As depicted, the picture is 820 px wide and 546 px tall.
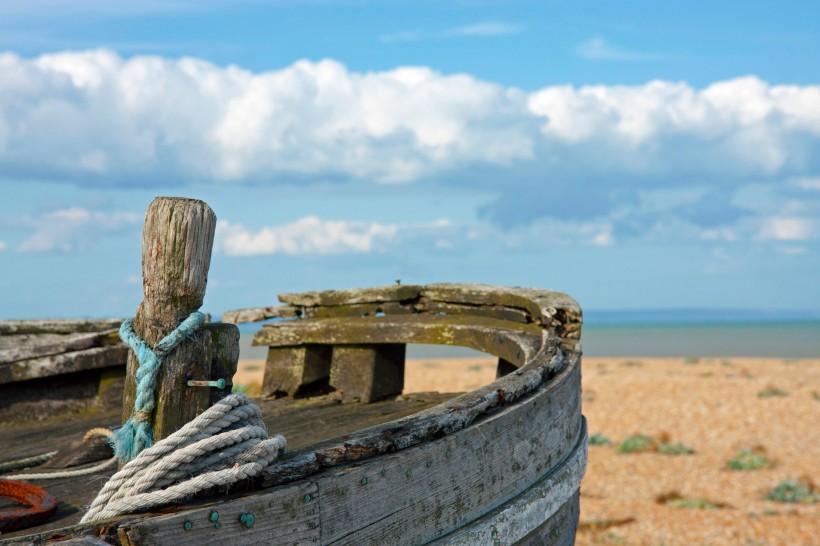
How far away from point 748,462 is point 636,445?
1933 millimetres

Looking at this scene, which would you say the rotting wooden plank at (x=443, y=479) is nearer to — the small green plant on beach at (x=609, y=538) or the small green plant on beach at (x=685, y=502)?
the small green plant on beach at (x=609, y=538)

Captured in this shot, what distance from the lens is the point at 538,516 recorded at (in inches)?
142

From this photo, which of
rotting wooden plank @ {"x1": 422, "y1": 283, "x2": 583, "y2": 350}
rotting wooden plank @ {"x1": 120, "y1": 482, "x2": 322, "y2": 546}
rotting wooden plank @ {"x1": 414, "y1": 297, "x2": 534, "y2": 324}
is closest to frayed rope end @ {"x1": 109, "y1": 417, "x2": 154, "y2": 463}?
rotting wooden plank @ {"x1": 120, "y1": 482, "x2": 322, "y2": 546}

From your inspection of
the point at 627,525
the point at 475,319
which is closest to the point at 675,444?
the point at 627,525

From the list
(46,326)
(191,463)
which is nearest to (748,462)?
(46,326)

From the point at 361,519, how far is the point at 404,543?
261mm

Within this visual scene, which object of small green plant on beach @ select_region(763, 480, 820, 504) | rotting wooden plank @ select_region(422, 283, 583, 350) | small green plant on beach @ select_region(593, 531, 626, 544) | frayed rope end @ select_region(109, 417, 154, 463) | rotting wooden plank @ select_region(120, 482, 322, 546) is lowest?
small green plant on beach @ select_region(593, 531, 626, 544)

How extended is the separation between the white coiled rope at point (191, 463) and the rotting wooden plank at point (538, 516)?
812mm

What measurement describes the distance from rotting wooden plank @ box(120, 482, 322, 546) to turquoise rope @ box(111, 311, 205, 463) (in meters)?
0.63

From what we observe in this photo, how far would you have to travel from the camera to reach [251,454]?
246 centimetres

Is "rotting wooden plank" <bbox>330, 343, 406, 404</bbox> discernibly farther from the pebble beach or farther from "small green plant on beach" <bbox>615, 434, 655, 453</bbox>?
"small green plant on beach" <bbox>615, 434, 655, 453</bbox>

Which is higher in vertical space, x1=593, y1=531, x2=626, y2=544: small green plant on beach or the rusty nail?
the rusty nail

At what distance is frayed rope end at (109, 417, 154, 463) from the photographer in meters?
2.79

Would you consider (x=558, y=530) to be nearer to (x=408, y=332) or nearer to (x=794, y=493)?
(x=408, y=332)
